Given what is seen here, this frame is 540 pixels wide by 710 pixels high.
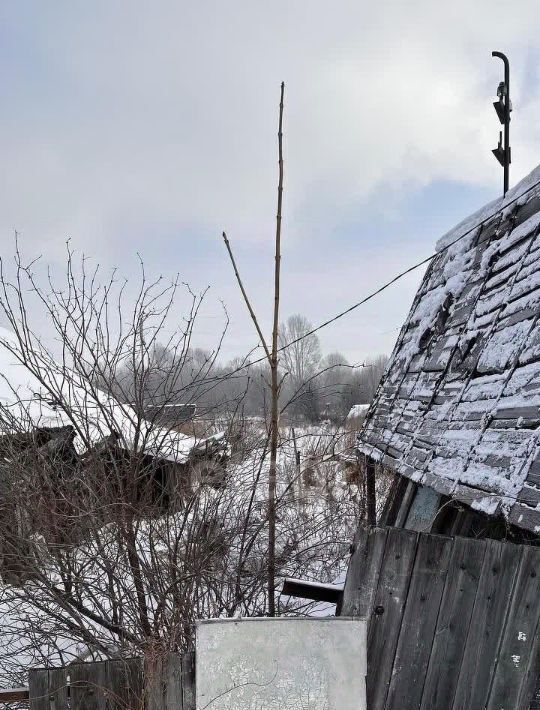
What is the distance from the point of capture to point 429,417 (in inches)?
200

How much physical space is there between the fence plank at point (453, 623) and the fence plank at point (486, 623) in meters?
0.03

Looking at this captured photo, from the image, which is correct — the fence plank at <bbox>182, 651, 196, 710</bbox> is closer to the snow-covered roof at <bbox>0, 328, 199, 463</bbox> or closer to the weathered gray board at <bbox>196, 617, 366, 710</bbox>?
the weathered gray board at <bbox>196, 617, 366, 710</bbox>

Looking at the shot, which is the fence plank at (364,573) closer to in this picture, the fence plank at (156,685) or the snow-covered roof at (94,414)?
the fence plank at (156,685)

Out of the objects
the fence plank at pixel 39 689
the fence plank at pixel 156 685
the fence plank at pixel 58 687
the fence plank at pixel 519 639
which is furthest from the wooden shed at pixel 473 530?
the fence plank at pixel 39 689

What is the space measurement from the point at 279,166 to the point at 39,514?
4.39 metres

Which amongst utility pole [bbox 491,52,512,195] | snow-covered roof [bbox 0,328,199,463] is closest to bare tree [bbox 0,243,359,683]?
snow-covered roof [bbox 0,328,199,463]

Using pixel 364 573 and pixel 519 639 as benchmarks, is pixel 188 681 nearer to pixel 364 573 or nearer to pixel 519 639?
pixel 364 573

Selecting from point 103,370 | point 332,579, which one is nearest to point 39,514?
point 103,370

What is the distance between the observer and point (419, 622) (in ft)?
10.0

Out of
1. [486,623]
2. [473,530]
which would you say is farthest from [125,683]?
[473,530]

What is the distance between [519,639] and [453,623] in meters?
0.34


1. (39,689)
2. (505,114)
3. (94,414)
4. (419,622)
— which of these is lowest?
(39,689)

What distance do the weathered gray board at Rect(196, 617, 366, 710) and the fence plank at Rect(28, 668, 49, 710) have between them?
135cm

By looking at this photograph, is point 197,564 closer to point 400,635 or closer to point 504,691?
point 400,635
